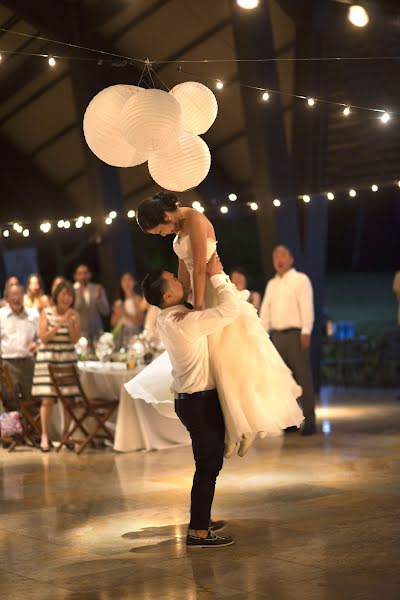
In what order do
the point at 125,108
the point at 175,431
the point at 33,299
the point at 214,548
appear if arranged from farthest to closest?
1. the point at 33,299
2. the point at 175,431
3. the point at 125,108
4. the point at 214,548

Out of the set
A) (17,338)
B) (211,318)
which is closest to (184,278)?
(211,318)

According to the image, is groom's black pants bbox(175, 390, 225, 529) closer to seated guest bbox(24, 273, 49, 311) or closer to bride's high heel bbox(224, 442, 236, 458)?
bride's high heel bbox(224, 442, 236, 458)

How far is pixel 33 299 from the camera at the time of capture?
38.7 ft

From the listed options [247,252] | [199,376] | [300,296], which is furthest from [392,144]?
[199,376]

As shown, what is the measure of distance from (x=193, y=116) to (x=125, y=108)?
0.62 m

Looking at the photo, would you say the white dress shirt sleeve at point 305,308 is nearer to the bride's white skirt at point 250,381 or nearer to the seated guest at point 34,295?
the seated guest at point 34,295

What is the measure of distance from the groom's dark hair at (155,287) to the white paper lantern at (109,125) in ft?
3.26

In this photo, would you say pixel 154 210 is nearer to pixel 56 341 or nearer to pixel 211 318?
pixel 211 318

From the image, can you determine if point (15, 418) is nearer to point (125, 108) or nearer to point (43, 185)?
point (125, 108)

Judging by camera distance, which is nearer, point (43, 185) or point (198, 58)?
point (198, 58)

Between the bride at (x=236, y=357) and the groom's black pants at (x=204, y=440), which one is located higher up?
the bride at (x=236, y=357)

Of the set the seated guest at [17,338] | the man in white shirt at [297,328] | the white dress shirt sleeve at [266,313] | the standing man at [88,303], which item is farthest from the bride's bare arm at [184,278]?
the standing man at [88,303]

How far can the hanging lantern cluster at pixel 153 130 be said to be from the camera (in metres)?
5.69

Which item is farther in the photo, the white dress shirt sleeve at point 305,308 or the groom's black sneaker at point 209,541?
the white dress shirt sleeve at point 305,308
